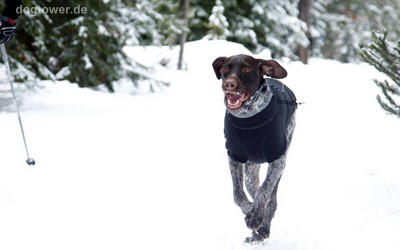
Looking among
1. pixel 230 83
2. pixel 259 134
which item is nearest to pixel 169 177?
pixel 259 134

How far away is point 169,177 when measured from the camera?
7.04 metres

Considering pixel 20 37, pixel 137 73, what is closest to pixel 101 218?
pixel 20 37

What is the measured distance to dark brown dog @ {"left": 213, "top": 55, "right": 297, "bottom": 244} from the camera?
14.2ft

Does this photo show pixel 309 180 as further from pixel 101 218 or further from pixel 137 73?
pixel 137 73

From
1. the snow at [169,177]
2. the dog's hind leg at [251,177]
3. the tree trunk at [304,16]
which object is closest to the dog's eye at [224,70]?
the dog's hind leg at [251,177]

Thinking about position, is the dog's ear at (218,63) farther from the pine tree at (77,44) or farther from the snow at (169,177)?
the pine tree at (77,44)

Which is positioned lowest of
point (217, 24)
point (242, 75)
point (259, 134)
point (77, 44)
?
point (217, 24)

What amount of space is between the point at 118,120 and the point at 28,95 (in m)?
2.43

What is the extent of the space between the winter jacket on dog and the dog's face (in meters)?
0.19

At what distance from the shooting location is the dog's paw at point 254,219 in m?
4.42

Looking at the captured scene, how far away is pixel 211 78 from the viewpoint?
48.8ft

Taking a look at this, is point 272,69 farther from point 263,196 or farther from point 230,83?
point 263,196

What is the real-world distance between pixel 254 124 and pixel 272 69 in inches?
20.1

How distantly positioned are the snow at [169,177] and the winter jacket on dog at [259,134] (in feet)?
2.69
